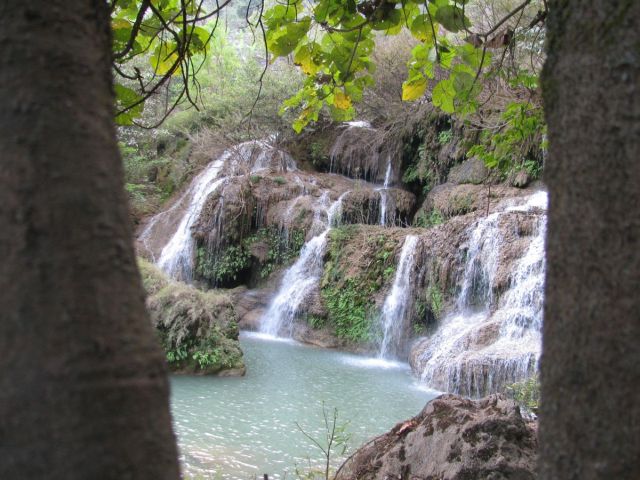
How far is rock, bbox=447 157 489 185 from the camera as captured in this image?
13.3 meters

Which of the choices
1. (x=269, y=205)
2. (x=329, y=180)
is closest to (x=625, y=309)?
(x=269, y=205)

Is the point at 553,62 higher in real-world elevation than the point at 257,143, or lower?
lower

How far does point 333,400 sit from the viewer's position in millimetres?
7609

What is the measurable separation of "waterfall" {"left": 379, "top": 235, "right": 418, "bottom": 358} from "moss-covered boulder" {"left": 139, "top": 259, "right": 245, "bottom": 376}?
3.36 meters

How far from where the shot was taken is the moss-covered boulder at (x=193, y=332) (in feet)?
27.4

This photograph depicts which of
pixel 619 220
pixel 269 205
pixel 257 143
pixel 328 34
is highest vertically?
pixel 257 143

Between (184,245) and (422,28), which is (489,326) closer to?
(422,28)

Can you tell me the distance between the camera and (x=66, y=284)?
63 centimetres

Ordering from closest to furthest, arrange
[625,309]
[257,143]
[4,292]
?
1. [4,292]
2. [625,309]
3. [257,143]

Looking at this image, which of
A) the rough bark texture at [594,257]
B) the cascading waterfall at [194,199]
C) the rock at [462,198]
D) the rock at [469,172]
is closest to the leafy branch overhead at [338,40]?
the rough bark texture at [594,257]

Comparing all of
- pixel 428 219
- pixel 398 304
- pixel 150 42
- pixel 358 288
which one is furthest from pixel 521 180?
pixel 150 42

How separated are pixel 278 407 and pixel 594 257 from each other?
6.76 metres

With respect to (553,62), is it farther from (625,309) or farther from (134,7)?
(134,7)

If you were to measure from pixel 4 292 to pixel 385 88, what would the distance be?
1607 centimetres
